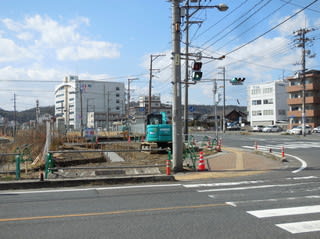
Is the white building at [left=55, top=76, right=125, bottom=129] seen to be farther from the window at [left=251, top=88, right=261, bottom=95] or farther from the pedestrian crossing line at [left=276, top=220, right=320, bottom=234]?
the pedestrian crossing line at [left=276, top=220, right=320, bottom=234]

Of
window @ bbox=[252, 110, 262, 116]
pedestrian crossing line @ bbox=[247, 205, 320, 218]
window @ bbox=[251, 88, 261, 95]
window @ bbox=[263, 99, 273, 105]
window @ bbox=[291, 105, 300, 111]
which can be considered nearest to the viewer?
pedestrian crossing line @ bbox=[247, 205, 320, 218]

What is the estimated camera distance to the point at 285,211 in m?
7.24

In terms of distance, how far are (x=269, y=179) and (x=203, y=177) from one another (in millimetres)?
2501

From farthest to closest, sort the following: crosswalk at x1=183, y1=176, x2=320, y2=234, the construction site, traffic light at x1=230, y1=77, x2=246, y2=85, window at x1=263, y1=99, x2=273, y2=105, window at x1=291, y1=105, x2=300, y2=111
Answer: window at x1=263, y1=99, x2=273, y2=105
window at x1=291, y1=105, x2=300, y2=111
traffic light at x1=230, y1=77, x2=246, y2=85
the construction site
crosswalk at x1=183, y1=176, x2=320, y2=234

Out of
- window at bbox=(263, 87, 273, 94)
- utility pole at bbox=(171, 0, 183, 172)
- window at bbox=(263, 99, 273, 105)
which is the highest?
window at bbox=(263, 87, 273, 94)

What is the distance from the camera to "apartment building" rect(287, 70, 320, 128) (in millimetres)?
73312

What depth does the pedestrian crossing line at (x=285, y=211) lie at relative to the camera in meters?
6.97

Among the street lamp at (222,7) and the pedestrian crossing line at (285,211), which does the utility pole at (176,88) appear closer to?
the street lamp at (222,7)

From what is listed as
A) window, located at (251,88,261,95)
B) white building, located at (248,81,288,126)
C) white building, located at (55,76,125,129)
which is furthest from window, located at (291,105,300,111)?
white building, located at (55,76,125,129)

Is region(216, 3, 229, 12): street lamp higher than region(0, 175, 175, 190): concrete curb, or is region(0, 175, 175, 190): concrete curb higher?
region(216, 3, 229, 12): street lamp

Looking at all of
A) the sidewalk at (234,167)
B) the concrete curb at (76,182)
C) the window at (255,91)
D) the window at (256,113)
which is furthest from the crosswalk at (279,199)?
the window at (255,91)

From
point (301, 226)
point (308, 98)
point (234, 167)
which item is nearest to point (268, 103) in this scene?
point (308, 98)

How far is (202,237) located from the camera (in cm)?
550

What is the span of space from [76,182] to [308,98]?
72830 mm
